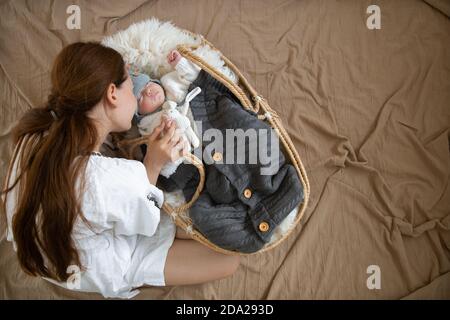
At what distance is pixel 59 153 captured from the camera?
81 cm

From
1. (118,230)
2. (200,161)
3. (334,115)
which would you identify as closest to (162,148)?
(200,161)

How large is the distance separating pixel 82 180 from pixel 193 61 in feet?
1.46

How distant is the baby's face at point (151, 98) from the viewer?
104 centimetres

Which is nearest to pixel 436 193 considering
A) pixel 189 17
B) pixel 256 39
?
pixel 256 39

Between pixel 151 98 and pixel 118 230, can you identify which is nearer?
pixel 118 230

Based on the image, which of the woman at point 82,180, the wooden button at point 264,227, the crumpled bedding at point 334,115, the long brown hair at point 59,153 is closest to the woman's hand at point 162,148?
the woman at point 82,180

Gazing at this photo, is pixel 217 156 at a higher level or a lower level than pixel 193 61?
lower

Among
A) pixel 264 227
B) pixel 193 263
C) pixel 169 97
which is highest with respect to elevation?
pixel 169 97

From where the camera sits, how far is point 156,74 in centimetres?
111

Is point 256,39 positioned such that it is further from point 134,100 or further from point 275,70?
point 134,100

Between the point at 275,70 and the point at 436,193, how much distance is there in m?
0.63

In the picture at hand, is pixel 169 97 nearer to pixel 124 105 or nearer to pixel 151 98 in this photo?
pixel 151 98
